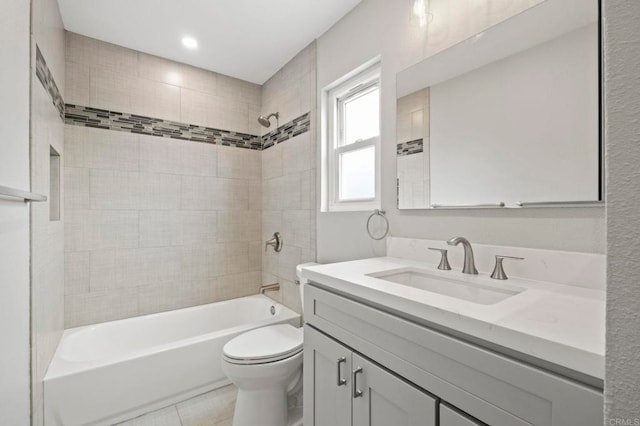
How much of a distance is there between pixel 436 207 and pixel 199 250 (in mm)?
2123

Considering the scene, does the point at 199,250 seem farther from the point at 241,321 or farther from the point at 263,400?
the point at 263,400

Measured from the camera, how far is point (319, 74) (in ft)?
7.28

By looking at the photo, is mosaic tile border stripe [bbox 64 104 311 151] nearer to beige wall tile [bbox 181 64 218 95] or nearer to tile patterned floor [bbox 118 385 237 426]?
beige wall tile [bbox 181 64 218 95]

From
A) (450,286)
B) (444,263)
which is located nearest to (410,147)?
(444,263)

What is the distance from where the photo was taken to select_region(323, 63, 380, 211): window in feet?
6.19

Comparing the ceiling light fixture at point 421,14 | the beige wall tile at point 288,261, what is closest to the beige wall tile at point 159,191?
the beige wall tile at point 288,261

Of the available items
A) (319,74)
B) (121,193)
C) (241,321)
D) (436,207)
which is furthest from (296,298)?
(319,74)

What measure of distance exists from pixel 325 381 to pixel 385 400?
0.35m

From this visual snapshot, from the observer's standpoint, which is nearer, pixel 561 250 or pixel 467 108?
pixel 561 250

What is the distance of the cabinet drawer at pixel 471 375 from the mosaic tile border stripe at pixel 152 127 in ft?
7.40

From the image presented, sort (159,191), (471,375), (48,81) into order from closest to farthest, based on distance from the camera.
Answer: (471,375) < (48,81) < (159,191)

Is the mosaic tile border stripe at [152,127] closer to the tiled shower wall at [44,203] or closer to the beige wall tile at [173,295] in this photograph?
the tiled shower wall at [44,203]

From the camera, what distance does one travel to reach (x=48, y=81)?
1.59 metres

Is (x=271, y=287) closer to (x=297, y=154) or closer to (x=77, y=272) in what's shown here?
(x=297, y=154)
